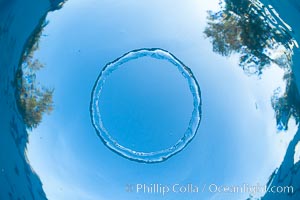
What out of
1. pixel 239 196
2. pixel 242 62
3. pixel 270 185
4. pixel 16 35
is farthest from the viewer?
pixel 242 62

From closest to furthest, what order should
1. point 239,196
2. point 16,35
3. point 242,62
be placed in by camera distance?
point 16,35, point 239,196, point 242,62

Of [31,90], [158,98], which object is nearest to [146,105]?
[158,98]

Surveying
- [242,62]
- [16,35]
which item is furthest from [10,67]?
[242,62]

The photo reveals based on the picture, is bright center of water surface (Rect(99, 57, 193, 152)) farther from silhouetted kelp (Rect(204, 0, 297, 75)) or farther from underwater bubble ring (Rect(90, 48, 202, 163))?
silhouetted kelp (Rect(204, 0, 297, 75))

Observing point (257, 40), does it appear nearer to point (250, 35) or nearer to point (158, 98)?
point (250, 35)

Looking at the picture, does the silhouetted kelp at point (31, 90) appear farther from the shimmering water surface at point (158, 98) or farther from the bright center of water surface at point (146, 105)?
the bright center of water surface at point (146, 105)

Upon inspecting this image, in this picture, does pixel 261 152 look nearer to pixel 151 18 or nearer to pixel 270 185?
pixel 270 185

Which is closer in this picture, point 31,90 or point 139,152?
point 31,90
